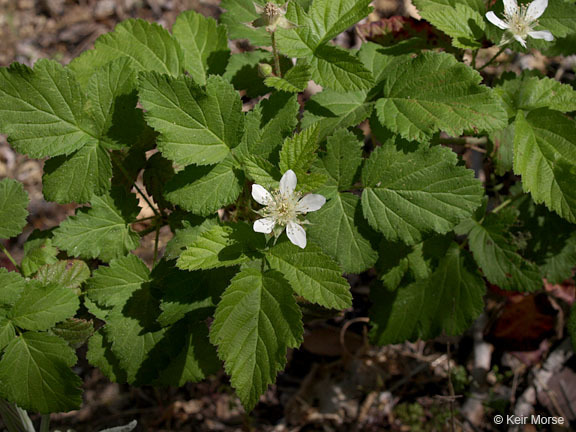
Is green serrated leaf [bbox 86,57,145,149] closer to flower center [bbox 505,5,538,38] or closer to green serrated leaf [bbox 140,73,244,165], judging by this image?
green serrated leaf [bbox 140,73,244,165]

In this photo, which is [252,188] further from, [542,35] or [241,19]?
[542,35]

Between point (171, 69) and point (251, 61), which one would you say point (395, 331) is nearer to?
point (251, 61)

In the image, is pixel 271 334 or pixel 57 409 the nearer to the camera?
pixel 271 334

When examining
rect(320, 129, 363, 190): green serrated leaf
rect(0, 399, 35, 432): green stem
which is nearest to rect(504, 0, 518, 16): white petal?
rect(320, 129, 363, 190): green serrated leaf

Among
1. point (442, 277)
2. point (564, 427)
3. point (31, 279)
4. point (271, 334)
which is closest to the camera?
point (271, 334)

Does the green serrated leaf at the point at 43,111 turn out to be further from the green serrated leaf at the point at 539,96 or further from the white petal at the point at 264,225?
the green serrated leaf at the point at 539,96

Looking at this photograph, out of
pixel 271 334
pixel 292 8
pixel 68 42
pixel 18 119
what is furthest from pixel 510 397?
pixel 68 42
